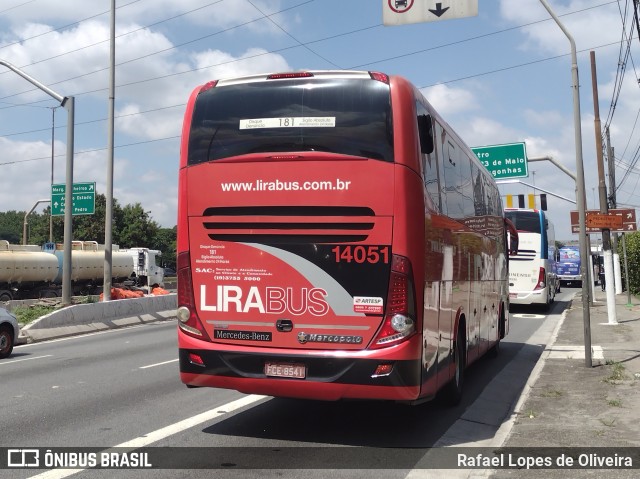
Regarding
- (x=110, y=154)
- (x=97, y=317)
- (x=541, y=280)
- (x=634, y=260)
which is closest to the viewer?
(x=97, y=317)

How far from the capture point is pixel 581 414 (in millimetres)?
8219

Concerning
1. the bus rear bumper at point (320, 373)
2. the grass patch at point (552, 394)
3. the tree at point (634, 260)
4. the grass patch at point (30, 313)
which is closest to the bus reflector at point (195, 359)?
the bus rear bumper at point (320, 373)

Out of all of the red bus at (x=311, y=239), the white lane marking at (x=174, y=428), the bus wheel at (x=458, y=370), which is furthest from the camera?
the bus wheel at (x=458, y=370)

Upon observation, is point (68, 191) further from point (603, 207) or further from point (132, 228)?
point (132, 228)

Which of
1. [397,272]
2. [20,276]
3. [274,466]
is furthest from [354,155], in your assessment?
[20,276]

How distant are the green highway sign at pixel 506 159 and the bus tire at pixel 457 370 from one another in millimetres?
21037

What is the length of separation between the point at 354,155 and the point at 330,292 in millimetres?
1366

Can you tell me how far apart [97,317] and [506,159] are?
18.0m

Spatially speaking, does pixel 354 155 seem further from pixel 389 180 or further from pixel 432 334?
pixel 432 334

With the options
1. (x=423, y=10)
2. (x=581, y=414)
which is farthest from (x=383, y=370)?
(x=423, y=10)

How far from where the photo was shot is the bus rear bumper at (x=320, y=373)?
21.6 ft

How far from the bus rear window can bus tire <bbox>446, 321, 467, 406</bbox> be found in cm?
330

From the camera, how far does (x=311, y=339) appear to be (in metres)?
6.84

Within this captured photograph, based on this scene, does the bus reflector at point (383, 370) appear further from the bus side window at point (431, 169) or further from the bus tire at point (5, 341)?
the bus tire at point (5, 341)
